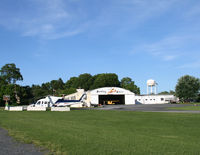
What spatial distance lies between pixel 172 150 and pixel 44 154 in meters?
4.47

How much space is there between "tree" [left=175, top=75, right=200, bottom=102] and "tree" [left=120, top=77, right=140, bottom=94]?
124ft

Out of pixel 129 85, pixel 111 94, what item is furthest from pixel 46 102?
pixel 129 85

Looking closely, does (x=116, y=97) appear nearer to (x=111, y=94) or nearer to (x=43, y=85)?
(x=111, y=94)

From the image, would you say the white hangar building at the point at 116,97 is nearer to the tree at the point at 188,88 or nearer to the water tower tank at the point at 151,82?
the tree at the point at 188,88

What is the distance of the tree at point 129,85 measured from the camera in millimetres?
116887

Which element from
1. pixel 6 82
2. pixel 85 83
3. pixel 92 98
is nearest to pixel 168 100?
pixel 92 98

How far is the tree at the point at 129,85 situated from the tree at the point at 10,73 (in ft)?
180

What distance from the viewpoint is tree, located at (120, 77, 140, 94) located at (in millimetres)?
116887

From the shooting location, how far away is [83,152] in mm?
7586

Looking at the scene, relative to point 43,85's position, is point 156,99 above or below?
below

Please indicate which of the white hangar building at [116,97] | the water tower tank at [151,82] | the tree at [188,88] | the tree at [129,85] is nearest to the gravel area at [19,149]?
the white hangar building at [116,97]

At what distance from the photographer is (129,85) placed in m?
119

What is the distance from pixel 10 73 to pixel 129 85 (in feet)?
197

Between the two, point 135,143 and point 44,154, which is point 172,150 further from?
point 44,154
